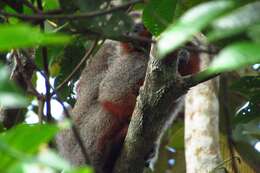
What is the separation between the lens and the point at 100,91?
4609 mm

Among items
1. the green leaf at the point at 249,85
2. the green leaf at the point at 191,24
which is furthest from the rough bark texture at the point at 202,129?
the green leaf at the point at 191,24

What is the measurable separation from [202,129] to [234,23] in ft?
12.3

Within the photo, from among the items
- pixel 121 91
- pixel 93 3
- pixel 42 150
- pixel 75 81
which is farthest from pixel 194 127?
pixel 42 150

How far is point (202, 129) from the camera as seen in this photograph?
4758 mm

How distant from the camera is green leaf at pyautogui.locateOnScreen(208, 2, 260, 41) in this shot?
1042 mm

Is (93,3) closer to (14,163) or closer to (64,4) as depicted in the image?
(64,4)

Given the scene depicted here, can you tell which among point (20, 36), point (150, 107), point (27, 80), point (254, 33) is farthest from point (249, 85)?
point (20, 36)

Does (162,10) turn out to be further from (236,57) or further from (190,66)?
(190,66)

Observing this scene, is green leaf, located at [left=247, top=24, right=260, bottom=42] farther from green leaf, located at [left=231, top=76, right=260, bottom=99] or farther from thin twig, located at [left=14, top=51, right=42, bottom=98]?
green leaf, located at [left=231, top=76, right=260, bottom=99]

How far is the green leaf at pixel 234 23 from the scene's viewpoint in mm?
1042

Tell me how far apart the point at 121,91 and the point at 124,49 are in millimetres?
427

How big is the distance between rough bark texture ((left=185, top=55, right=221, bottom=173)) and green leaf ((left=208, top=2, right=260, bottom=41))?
125 inches

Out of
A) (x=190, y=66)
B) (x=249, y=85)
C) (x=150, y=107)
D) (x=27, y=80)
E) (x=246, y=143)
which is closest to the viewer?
(x=27, y=80)

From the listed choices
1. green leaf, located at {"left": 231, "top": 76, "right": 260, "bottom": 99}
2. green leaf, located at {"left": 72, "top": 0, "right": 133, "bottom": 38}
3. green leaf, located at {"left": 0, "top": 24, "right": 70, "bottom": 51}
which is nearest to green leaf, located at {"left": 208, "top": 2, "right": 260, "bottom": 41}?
green leaf, located at {"left": 0, "top": 24, "right": 70, "bottom": 51}
